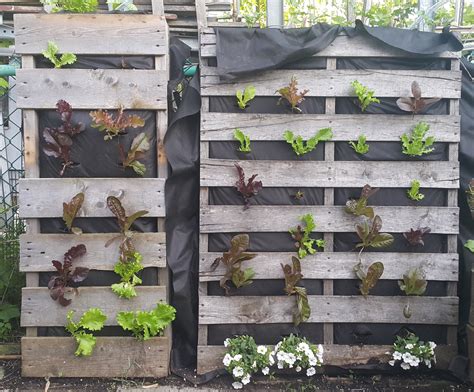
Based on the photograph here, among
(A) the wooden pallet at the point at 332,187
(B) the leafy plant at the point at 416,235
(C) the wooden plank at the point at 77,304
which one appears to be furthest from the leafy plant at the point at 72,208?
(B) the leafy plant at the point at 416,235

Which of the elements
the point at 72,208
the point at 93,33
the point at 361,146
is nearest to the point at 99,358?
the point at 72,208

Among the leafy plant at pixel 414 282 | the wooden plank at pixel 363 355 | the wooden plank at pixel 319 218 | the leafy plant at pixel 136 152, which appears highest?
the leafy plant at pixel 136 152

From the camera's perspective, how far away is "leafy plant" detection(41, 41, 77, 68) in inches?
129

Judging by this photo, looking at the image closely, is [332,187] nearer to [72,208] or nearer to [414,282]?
[414,282]

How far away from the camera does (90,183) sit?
3.34 meters

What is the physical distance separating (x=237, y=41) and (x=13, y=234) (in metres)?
2.45

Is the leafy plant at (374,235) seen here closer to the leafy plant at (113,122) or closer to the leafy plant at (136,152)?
the leafy plant at (136,152)

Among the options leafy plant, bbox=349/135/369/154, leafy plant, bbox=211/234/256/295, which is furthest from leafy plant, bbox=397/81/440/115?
leafy plant, bbox=211/234/256/295

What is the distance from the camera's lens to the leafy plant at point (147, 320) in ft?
10.9

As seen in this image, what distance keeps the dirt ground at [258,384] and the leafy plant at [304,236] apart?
95 cm

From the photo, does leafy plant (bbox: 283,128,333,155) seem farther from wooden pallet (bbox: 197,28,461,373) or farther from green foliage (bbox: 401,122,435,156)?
green foliage (bbox: 401,122,435,156)

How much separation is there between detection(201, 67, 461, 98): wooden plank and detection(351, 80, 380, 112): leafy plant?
41mm

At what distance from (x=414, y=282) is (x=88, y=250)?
2.40 m

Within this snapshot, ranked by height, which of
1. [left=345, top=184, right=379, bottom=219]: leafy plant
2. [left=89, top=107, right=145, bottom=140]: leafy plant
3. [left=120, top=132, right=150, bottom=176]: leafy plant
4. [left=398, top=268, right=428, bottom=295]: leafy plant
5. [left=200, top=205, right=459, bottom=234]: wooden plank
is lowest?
[left=398, top=268, right=428, bottom=295]: leafy plant
